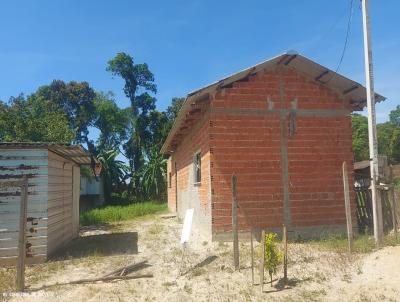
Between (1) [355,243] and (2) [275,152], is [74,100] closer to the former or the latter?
(2) [275,152]

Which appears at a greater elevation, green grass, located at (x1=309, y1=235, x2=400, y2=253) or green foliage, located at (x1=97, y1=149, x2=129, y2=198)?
green foliage, located at (x1=97, y1=149, x2=129, y2=198)

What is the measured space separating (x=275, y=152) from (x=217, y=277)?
4.23 metres

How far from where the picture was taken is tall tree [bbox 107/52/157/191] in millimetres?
36688

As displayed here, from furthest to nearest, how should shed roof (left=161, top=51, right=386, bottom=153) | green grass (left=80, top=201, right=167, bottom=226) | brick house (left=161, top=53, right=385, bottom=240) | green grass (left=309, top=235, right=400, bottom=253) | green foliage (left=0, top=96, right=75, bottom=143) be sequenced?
green foliage (left=0, top=96, right=75, bottom=143) → green grass (left=80, top=201, right=167, bottom=226) → brick house (left=161, top=53, right=385, bottom=240) → shed roof (left=161, top=51, right=386, bottom=153) → green grass (left=309, top=235, right=400, bottom=253)

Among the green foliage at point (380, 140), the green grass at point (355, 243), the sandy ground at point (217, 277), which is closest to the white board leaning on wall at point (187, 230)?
the sandy ground at point (217, 277)

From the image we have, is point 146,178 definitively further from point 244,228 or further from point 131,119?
point 244,228

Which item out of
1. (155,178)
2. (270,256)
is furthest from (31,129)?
(270,256)

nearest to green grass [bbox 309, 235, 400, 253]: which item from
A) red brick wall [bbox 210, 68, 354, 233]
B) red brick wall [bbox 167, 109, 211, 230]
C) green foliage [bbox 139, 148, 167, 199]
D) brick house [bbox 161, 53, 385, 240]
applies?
brick house [bbox 161, 53, 385, 240]

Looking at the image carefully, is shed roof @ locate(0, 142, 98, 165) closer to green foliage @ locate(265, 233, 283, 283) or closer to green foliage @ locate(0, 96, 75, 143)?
green foliage @ locate(265, 233, 283, 283)

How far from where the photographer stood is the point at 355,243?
970 centimetres

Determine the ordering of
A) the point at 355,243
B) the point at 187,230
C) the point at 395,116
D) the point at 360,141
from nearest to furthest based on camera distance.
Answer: the point at 187,230, the point at 355,243, the point at 360,141, the point at 395,116

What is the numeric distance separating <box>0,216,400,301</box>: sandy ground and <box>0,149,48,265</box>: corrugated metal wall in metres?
0.59

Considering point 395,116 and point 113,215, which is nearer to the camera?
point 113,215

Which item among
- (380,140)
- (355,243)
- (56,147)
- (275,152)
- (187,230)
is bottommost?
(355,243)
